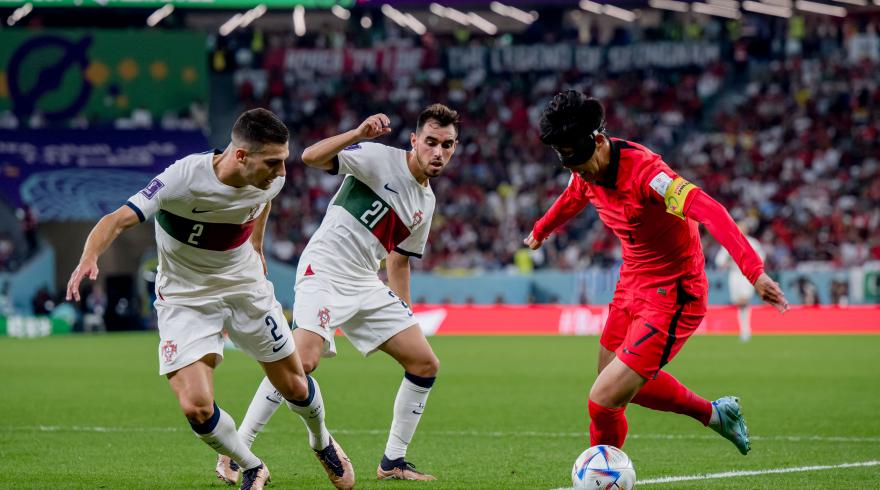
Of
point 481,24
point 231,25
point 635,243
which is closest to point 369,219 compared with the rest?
point 635,243

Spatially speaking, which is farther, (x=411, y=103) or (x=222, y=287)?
(x=411, y=103)

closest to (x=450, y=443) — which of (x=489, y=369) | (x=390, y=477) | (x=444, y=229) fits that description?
(x=390, y=477)

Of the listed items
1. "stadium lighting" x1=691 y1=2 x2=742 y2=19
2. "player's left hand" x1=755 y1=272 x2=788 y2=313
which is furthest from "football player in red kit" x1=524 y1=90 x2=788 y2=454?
"stadium lighting" x1=691 y1=2 x2=742 y2=19

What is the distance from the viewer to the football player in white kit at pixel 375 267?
8180 mm

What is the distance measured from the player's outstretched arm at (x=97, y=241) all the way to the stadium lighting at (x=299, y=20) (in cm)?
2908

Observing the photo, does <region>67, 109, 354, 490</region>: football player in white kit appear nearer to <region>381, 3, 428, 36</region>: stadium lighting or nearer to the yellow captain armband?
the yellow captain armband

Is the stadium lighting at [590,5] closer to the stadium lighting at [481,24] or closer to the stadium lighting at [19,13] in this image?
the stadium lighting at [481,24]

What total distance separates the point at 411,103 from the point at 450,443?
30.7 m

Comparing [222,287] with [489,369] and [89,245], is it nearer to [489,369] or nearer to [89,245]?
[89,245]

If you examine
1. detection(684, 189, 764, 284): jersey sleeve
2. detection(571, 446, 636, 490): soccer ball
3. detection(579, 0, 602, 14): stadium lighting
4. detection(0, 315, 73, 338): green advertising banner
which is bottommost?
detection(0, 315, 73, 338): green advertising banner

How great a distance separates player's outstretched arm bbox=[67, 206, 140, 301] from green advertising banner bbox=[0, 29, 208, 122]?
2985 centimetres

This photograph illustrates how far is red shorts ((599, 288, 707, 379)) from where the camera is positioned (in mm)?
7082

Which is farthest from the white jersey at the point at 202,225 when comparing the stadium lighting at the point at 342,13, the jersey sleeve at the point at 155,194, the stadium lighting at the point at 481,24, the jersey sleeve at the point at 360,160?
the stadium lighting at the point at 481,24

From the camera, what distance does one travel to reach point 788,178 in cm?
3519
